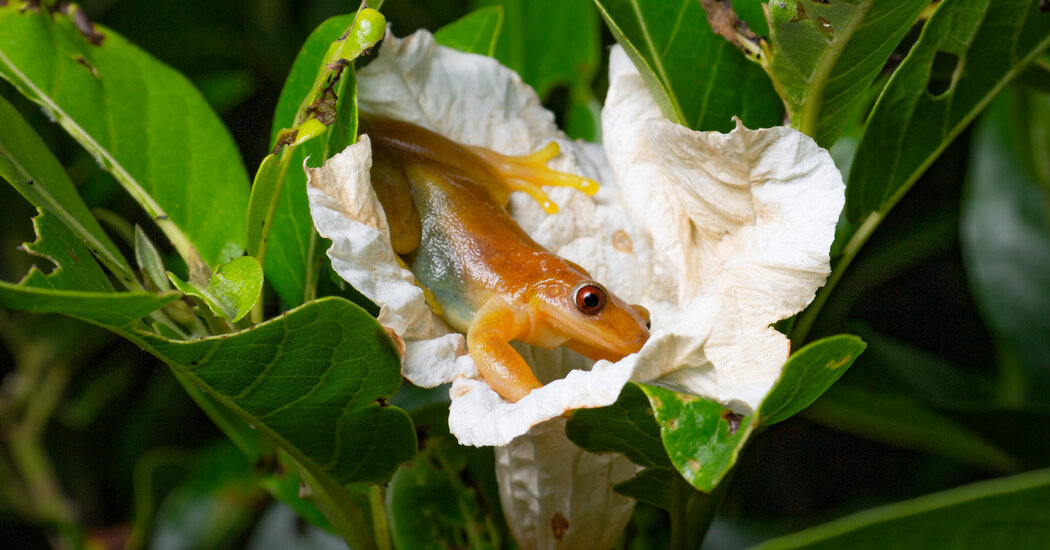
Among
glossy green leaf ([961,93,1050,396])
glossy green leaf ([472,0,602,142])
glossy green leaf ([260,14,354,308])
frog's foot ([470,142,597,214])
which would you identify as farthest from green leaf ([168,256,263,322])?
glossy green leaf ([961,93,1050,396])

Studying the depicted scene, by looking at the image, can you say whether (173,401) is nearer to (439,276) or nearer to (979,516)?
(439,276)

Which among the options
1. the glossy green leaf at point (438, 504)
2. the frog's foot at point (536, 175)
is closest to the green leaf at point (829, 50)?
the frog's foot at point (536, 175)

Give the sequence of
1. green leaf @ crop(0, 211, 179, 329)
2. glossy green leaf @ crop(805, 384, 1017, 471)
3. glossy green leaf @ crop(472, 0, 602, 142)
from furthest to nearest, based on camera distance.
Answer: glossy green leaf @ crop(805, 384, 1017, 471), glossy green leaf @ crop(472, 0, 602, 142), green leaf @ crop(0, 211, 179, 329)

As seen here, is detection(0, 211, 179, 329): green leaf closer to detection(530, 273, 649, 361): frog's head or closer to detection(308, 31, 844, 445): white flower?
detection(308, 31, 844, 445): white flower

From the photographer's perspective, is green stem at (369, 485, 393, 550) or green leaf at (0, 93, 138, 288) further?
green stem at (369, 485, 393, 550)

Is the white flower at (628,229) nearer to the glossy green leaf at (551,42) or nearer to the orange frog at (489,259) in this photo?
the orange frog at (489,259)

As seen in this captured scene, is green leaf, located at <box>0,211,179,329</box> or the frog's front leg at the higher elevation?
green leaf, located at <box>0,211,179,329</box>

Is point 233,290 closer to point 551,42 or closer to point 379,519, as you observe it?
point 379,519

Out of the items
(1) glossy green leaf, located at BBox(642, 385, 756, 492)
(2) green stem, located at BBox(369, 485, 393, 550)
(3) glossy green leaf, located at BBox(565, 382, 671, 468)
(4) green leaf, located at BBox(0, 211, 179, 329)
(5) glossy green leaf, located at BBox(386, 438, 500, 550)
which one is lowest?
(5) glossy green leaf, located at BBox(386, 438, 500, 550)

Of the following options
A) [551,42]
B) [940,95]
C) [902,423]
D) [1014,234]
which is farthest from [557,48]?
[1014,234]
